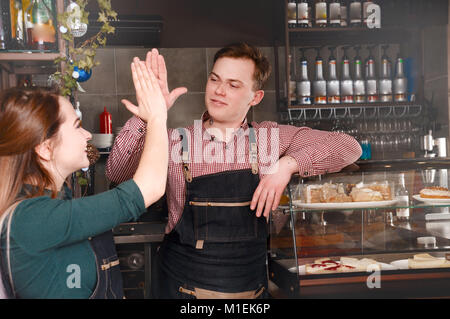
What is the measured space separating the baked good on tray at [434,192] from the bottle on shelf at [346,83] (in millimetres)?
2206

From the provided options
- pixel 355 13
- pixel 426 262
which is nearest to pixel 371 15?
pixel 355 13

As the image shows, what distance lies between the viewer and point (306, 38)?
12.0 feet

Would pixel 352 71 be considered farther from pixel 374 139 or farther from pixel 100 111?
pixel 100 111

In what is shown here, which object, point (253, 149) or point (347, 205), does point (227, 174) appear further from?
point (347, 205)

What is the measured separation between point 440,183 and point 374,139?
7.07ft

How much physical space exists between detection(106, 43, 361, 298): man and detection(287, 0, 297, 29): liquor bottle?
2005mm

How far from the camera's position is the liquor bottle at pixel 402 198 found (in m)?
1.41

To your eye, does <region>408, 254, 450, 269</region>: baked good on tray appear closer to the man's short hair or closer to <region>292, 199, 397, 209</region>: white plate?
<region>292, 199, 397, 209</region>: white plate

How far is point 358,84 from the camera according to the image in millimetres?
3641

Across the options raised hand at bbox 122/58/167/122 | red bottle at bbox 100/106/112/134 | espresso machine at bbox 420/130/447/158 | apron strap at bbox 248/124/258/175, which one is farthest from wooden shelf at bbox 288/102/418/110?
raised hand at bbox 122/58/167/122

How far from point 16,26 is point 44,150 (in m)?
0.76

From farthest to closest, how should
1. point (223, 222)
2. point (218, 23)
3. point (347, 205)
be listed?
point (218, 23) → point (223, 222) → point (347, 205)

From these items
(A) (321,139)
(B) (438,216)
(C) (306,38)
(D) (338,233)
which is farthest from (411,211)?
(C) (306,38)

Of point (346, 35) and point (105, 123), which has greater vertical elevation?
point (346, 35)
